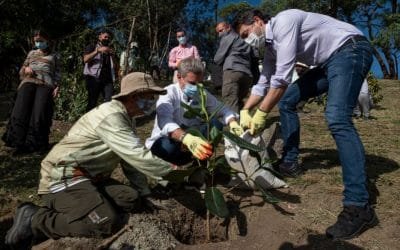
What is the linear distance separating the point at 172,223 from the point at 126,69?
4439 mm

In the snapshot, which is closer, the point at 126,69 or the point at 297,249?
the point at 297,249

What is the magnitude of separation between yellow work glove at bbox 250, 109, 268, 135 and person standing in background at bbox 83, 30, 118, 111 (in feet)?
11.7

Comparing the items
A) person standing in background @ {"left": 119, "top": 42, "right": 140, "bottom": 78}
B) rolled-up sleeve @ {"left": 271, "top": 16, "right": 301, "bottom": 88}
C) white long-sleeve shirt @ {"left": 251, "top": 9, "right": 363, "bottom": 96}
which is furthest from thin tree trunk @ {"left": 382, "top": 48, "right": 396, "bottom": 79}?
rolled-up sleeve @ {"left": 271, "top": 16, "right": 301, "bottom": 88}

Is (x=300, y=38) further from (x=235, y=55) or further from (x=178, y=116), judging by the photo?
(x=235, y=55)

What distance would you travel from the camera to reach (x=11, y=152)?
17.3 ft

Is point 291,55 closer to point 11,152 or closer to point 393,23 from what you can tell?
point 11,152

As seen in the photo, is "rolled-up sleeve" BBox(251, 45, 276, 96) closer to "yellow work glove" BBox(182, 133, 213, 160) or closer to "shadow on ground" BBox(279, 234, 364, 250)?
"yellow work glove" BBox(182, 133, 213, 160)

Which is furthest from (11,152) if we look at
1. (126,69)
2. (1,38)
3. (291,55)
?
(1,38)

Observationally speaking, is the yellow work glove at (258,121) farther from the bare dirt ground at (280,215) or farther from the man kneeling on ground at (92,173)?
the man kneeling on ground at (92,173)

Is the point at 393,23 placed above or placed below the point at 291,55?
below

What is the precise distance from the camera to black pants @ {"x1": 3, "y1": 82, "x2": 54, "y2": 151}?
5.18 metres

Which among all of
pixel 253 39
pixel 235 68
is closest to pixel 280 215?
pixel 253 39

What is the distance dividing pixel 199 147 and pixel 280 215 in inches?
33.1

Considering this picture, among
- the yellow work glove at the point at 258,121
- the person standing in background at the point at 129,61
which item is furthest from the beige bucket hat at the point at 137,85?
the person standing in background at the point at 129,61
